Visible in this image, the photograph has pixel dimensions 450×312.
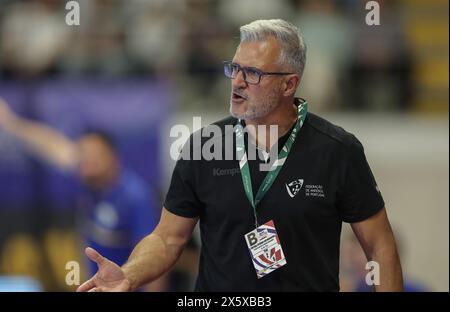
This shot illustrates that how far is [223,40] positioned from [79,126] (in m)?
1.91

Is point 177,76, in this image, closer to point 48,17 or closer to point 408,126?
point 48,17

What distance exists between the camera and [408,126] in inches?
415

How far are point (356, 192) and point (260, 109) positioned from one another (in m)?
0.63

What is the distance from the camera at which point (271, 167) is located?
4723 mm

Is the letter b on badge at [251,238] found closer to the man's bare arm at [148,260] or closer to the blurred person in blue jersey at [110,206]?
the man's bare arm at [148,260]

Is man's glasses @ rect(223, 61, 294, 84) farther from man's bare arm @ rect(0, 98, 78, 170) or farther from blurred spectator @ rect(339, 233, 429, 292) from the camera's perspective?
man's bare arm @ rect(0, 98, 78, 170)

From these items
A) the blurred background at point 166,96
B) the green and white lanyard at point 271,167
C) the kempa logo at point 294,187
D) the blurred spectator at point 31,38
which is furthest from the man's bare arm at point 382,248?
the blurred spectator at point 31,38

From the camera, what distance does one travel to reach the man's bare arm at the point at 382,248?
467cm

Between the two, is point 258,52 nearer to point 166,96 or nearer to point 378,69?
point 166,96

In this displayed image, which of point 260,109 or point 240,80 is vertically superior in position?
point 240,80

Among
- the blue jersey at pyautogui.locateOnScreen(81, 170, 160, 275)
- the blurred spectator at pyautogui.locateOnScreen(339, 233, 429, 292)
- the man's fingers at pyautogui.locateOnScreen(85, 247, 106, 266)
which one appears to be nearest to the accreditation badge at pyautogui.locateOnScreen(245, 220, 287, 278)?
the man's fingers at pyautogui.locateOnScreen(85, 247, 106, 266)

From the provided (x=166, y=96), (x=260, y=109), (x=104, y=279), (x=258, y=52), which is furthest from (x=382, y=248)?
(x=166, y=96)

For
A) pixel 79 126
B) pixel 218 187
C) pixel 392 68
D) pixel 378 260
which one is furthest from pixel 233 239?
pixel 392 68
